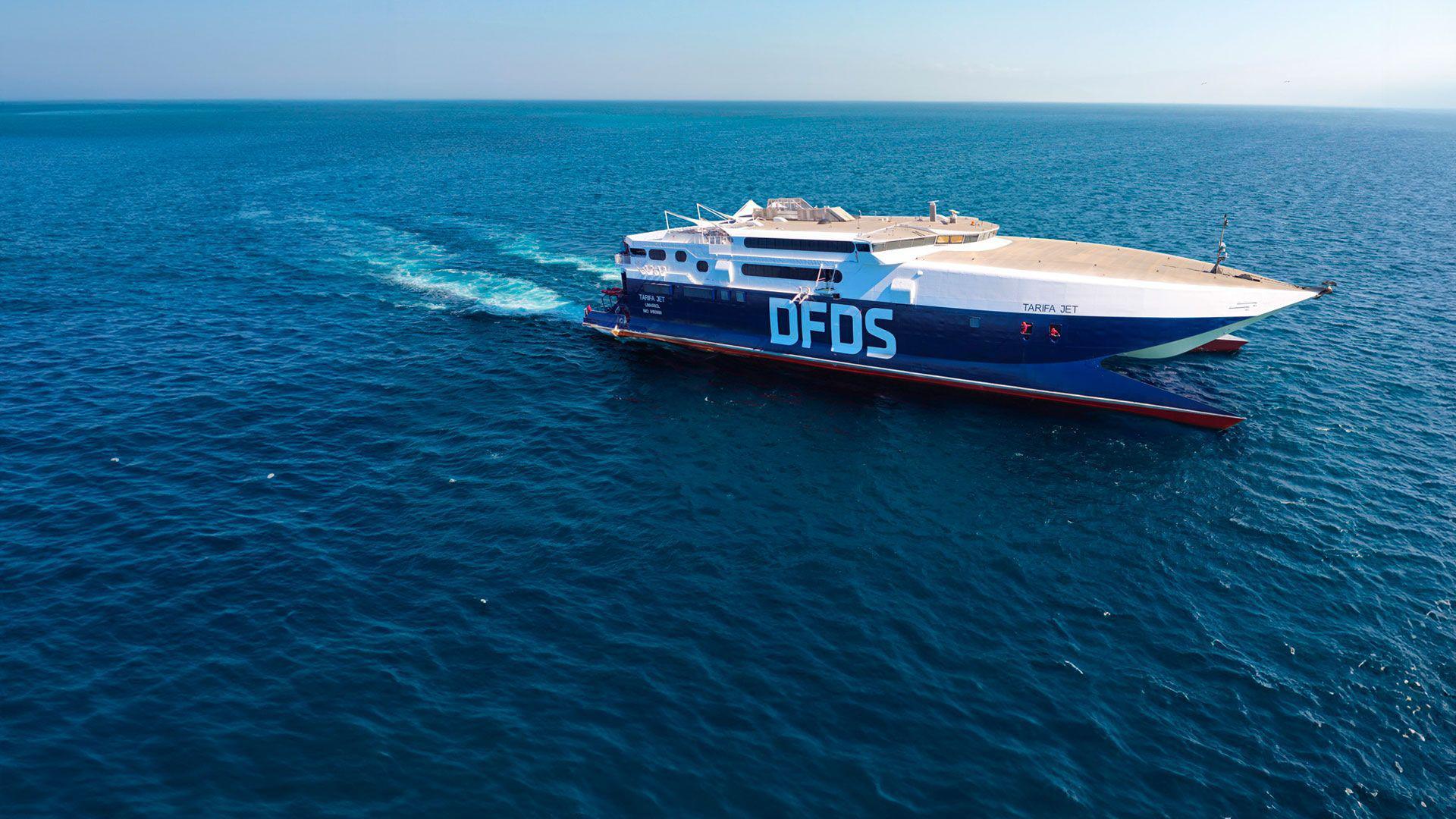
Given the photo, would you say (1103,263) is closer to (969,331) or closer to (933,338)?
(969,331)

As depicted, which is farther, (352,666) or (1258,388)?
(1258,388)

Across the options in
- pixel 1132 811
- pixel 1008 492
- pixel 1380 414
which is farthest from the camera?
pixel 1380 414

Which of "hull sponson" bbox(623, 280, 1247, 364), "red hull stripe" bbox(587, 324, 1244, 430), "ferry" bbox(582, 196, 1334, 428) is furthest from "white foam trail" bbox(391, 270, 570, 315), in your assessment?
"hull sponson" bbox(623, 280, 1247, 364)

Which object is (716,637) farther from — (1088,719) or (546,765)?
(1088,719)

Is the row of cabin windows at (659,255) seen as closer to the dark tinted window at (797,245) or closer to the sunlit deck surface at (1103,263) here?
the dark tinted window at (797,245)

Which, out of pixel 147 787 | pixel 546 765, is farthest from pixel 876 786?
pixel 147 787

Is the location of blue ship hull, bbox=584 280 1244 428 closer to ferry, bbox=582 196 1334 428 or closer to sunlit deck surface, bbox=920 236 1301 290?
ferry, bbox=582 196 1334 428
